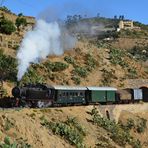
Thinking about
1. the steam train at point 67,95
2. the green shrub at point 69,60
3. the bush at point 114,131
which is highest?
the green shrub at point 69,60

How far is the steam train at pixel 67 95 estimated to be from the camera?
4138cm

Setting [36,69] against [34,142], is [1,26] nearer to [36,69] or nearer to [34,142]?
[36,69]

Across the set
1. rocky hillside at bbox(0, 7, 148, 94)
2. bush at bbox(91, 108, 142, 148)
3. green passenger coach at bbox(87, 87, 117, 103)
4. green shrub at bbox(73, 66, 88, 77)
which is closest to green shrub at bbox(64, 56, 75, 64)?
rocky hillside at bbox(0, 7, 148, 94)

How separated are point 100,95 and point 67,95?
7230mm

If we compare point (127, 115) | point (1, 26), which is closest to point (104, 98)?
point (127, 115)

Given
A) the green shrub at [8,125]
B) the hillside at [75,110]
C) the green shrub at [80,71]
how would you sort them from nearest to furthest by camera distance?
the green shrub at [8,125], the hillside at [75,110], the green shrub at [80,71]

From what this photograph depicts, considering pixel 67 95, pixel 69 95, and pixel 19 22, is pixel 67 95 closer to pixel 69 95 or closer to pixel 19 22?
pixel 69 95

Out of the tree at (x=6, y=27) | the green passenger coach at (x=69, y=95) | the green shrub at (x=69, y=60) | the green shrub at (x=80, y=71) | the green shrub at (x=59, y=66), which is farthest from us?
the green shrub at (x=69, y=60)

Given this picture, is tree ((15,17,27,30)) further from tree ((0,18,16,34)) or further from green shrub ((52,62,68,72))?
green shrub ((52,62,68,72))

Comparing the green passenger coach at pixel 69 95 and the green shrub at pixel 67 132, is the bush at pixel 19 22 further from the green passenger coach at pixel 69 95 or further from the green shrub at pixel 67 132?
the green shrub at pixel 67 132

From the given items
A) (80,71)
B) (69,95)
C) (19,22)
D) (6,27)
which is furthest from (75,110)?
(19,22)

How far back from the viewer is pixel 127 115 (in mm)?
54094

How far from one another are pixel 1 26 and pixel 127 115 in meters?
22.8

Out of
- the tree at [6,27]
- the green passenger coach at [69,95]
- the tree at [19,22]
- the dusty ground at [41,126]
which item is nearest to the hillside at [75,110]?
the dusty ground at [41,126]
